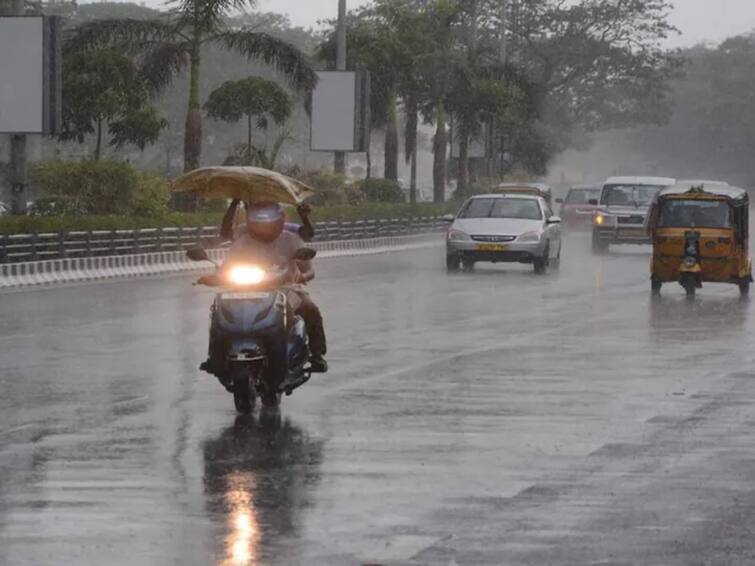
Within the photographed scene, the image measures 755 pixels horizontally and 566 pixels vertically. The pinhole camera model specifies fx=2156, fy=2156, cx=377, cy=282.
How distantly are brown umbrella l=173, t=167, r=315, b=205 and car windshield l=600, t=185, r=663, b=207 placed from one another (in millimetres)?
37277

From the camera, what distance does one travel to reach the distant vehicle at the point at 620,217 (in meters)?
53.2

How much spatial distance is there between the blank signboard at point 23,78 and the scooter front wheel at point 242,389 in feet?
92.9

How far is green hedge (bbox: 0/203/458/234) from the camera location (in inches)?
1511

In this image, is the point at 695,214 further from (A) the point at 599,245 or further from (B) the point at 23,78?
(A) the point at 599,245

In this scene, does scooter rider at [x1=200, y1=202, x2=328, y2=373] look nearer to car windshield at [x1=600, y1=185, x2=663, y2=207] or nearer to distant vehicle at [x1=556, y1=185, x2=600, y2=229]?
car windshield at [x1=600, y1=185, x2=663, y2=207]

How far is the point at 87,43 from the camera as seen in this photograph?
51594mm

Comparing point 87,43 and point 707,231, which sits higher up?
point 87,43

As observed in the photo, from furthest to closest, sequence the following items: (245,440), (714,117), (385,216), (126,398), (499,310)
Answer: (714,117) → (385,216) → (499,310) → (126,398) → (245,440)

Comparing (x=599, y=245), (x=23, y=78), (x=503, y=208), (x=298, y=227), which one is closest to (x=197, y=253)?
(x=298, y=227)

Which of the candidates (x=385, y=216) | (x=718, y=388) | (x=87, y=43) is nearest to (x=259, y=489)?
(x=718, y=388)

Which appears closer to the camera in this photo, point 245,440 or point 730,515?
point 730,515

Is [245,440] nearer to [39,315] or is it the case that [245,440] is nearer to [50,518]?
[50,518]

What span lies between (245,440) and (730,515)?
4096 millimetres

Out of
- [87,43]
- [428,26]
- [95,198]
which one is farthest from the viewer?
[428,26]
